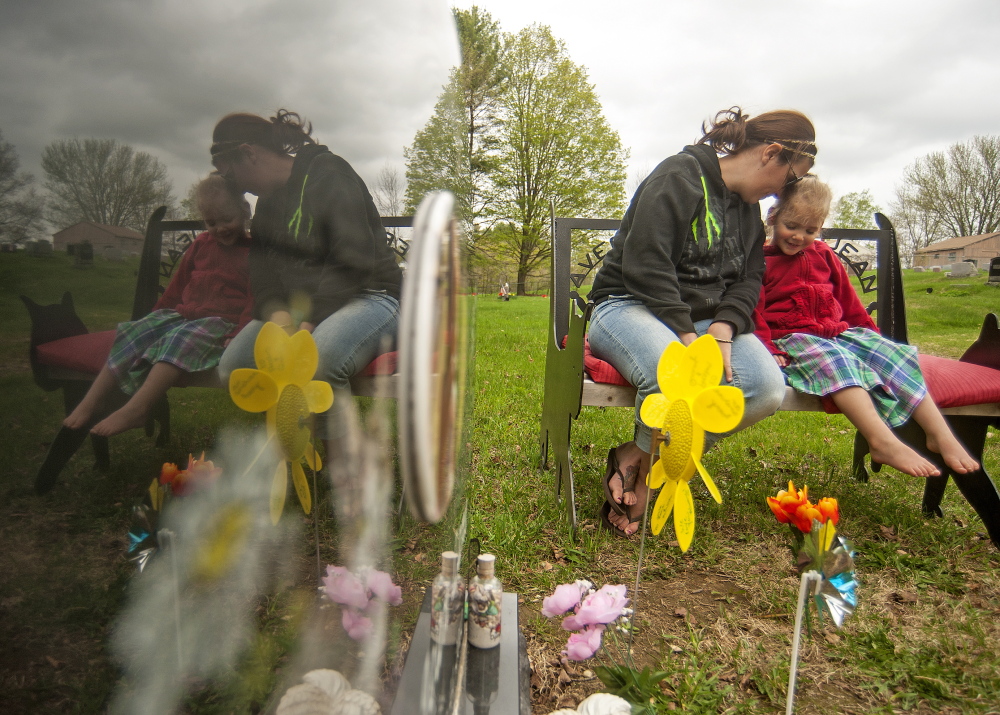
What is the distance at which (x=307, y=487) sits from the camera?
0.49 m

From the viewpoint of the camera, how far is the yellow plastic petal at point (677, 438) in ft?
4.64

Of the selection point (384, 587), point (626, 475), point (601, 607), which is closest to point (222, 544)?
point (384, 587)

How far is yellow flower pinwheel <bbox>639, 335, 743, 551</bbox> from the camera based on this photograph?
4.57 ft

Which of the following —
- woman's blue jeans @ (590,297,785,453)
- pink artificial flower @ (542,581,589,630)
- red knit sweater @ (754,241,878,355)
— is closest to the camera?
pink artificial flower @ (542,581,589,630)

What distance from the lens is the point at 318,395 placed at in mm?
502

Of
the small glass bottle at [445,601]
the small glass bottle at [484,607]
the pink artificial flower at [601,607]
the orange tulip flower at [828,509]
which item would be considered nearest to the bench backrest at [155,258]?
the small glass bottle at [445,601]

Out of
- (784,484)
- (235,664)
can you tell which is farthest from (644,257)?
(235,664)

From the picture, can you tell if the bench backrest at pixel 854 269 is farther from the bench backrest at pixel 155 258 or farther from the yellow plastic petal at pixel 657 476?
the bench backrest at pixel 155 258

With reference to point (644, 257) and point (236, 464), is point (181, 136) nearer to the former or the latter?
point (236, 464)

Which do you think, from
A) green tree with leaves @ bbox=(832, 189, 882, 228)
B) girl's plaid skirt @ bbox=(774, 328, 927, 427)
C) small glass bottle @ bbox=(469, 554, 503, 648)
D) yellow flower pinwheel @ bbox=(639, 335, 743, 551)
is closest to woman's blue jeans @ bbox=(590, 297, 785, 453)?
girl's plaid skirt @ bbox=(774, 328, 927, 427)

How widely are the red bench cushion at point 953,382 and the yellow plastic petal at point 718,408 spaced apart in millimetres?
879

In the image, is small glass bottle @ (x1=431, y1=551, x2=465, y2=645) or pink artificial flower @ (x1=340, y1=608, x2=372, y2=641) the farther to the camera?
small glass bottle @ (x1=431, y1=551, x2=465, y2=645)

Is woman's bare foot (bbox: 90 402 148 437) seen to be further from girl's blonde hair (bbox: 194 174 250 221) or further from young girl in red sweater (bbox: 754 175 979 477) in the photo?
young girl in red sweater (bbox: 754 175 979 477)

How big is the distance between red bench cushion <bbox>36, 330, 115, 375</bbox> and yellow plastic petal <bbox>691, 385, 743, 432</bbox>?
4.16 ft
